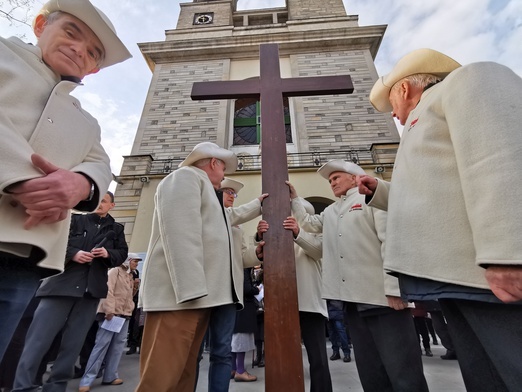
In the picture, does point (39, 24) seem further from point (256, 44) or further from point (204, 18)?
point (204, 18)

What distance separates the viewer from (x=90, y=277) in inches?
97.4

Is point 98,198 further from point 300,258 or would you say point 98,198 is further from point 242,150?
point 242,150

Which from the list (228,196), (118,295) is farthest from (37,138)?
(118,295)

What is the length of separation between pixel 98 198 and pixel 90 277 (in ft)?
5.80

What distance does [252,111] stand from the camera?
42.2 ft

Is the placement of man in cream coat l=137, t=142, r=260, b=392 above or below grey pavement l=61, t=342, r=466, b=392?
above

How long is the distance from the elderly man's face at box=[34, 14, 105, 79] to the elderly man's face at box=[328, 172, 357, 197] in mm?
2103

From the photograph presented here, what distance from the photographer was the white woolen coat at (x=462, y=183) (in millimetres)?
778

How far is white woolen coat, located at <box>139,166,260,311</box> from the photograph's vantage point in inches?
59.7

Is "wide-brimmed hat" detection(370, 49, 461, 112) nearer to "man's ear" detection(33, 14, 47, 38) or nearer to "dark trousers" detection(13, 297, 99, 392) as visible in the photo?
"man's ear" detection(33, 14, 47, 38)

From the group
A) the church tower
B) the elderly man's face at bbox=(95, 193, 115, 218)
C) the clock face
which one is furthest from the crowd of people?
the clock face

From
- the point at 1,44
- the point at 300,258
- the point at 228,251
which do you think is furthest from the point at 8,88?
the point at 300,258

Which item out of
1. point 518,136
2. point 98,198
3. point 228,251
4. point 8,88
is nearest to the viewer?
point 518,136

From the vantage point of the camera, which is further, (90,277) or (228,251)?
(90,277)
